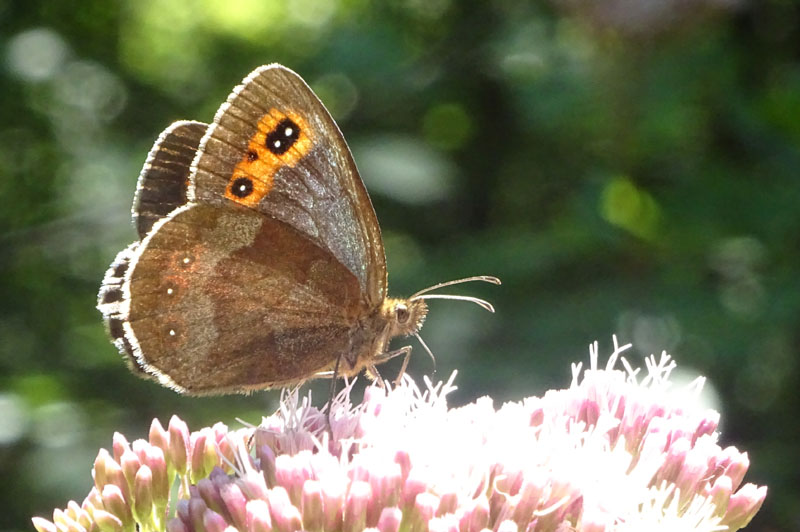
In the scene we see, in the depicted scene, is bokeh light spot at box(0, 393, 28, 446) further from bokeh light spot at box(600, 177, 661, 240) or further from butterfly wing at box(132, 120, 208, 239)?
bokeh light spot at box(600, 177, 661, 240)

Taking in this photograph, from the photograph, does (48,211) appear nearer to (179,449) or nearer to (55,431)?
(55,431)

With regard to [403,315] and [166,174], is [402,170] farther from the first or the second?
[166,174]

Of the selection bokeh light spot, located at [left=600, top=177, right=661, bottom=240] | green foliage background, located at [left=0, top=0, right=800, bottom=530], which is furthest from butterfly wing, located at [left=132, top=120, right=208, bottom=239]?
bokeh light spot, located at [left=600, top=177, right=661, bottom=240]

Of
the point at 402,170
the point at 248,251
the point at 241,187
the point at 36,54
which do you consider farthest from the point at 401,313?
the point at 36,54

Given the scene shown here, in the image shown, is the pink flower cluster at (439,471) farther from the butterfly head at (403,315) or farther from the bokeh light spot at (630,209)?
the bokeh light spot at (630,209)

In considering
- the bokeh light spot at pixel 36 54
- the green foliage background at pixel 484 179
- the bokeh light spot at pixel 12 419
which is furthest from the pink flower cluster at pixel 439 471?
the bokeh light spot at pixel 36 54
